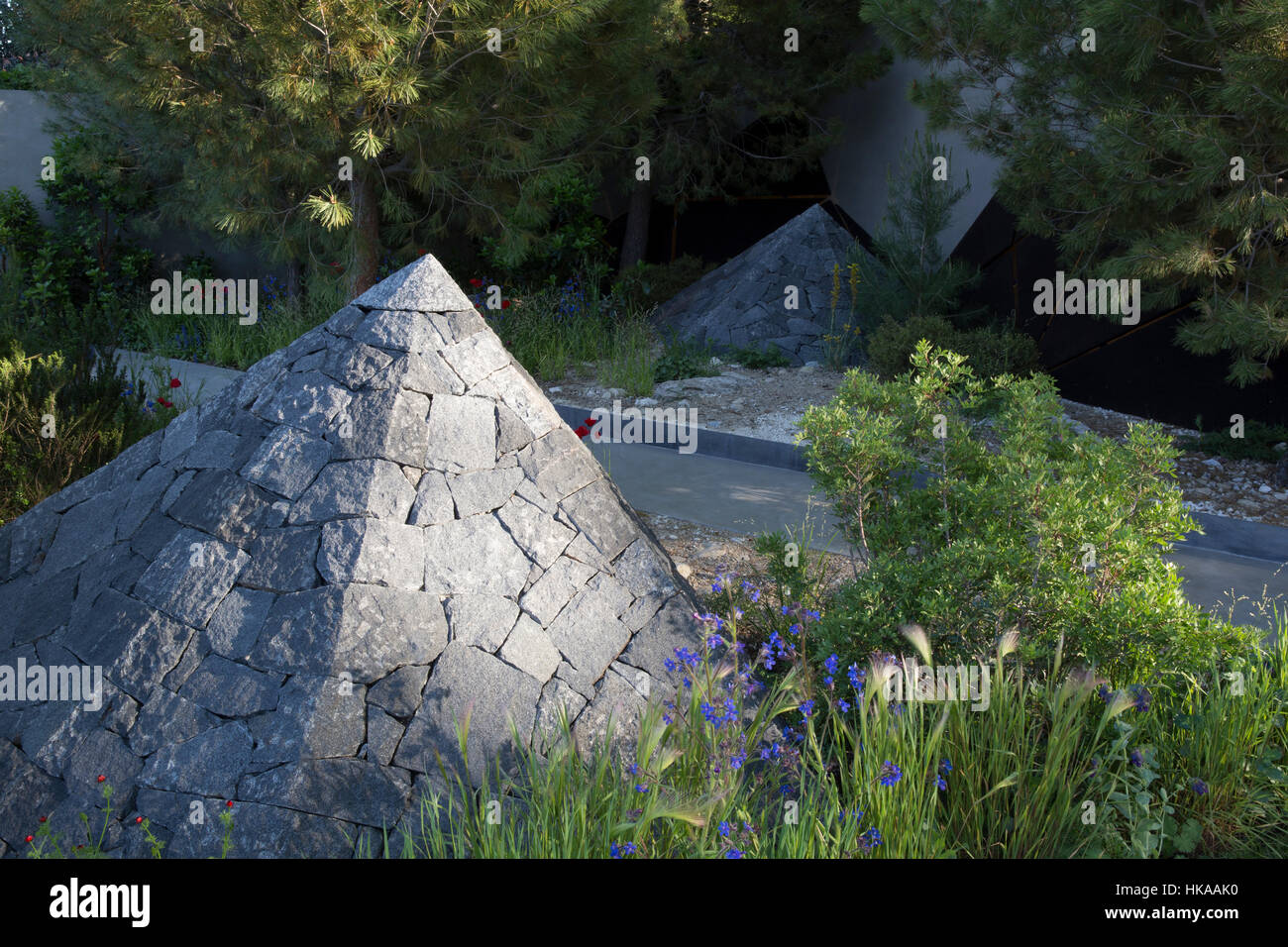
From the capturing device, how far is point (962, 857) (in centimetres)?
287

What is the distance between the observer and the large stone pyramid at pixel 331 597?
3082 millimetres

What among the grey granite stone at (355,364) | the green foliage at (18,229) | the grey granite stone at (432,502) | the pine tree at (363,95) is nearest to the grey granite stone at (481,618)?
the grey granite stone at (432,502)

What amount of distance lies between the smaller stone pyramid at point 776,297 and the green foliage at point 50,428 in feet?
20.2

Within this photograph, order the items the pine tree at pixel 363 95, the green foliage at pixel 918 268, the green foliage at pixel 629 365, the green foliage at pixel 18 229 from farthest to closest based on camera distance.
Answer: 1. the green foliage at pixel 18 229
2. the green foliage at pixel 918 268
3. the green foliage at pixel 629 365
4. the pine tree at pixel 363 95

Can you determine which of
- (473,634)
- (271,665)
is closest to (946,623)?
(473,634)

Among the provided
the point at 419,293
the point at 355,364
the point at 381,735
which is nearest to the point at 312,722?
the point at 381,735

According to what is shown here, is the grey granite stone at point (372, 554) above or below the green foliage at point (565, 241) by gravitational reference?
below

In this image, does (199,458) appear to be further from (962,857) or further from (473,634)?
(962,857)

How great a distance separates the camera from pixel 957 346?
848 centimetres

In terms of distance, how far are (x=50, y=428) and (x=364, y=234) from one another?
4.97 m

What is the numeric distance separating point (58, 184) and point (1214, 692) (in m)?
12.6

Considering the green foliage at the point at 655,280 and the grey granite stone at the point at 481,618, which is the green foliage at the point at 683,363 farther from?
the grey granite stone at the point at 481,618

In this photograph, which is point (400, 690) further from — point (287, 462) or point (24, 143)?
point (24, 143)

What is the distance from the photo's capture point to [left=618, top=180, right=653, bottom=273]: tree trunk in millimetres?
13305
